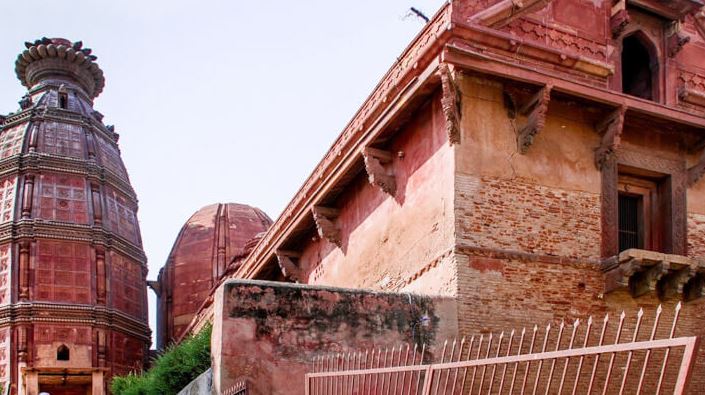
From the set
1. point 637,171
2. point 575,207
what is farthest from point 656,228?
point 575,207

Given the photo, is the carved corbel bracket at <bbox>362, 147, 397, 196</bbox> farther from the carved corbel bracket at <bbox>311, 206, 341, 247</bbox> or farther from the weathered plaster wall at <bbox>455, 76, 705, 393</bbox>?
the carved corbel bracket at <bbox>311, 206, 341, 247</bbox>

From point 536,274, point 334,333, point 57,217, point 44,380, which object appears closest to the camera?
point 334,333

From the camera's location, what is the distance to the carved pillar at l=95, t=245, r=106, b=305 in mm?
32938

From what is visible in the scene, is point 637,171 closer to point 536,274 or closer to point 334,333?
point 536,274

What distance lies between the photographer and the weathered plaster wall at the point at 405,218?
11.8 metres

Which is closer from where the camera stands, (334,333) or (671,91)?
(334,333)

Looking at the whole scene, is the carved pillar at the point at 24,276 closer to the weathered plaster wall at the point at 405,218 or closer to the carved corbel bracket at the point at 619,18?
the weathered plaster wall at the point at 405,218

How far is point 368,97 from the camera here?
Result: 44.5ft

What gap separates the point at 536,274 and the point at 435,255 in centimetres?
123

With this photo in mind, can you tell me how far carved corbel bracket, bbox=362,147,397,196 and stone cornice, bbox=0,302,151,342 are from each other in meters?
20.9

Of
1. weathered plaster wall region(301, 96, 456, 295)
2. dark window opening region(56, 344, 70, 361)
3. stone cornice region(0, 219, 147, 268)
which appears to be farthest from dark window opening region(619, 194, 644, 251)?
stone cornice region(0, 219, 147, 268)

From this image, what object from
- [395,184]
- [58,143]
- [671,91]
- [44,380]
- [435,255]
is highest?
[58,143]

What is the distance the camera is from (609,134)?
486 inches

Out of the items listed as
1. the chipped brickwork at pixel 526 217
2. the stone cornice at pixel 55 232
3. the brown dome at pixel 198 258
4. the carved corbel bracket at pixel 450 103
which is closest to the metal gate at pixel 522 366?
the chipped brickwork at pixel 526 217
